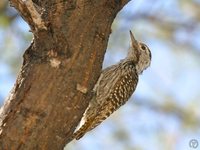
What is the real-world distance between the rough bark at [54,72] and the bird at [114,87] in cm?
135

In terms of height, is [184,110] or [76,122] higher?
[76,122]

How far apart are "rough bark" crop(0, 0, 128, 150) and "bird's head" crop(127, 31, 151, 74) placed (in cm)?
229

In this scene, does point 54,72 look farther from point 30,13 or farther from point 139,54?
point 139,54

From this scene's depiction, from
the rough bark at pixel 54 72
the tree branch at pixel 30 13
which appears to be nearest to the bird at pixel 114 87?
the rough bark at pixel 54 72

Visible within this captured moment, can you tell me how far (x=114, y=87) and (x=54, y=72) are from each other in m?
2.11

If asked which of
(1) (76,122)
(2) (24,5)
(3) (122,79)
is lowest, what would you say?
(3) (122,79)

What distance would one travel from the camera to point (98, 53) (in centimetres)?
374

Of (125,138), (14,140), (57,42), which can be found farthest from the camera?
(125,138)

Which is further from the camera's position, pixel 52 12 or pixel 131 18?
pixel 131 18

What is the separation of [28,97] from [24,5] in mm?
539

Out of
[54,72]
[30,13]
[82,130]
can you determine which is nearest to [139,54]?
[82,130]

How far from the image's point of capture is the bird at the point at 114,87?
17.5 feet

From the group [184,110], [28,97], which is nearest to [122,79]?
[28,97]

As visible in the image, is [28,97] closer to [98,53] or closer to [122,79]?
[98,53]
